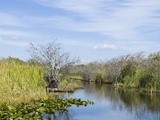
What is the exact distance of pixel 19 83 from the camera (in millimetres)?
30047

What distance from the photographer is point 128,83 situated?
62.1 m

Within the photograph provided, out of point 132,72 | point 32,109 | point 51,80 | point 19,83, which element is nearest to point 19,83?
point 19,83

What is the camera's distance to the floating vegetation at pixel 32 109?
22344 millimetres

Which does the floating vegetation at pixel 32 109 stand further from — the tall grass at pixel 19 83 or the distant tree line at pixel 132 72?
the distant tree line at pixel 132 72

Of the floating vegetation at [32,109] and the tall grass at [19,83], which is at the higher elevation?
the tall grass at [19,83]

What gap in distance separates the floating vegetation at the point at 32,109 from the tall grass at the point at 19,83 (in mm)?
1158

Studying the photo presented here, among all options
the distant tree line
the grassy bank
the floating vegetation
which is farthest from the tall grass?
the distant tree line

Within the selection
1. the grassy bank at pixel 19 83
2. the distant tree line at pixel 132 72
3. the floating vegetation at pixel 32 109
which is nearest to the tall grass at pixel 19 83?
the grassy bank at pixel 19 83

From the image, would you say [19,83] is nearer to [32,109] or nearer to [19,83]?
[19,83]

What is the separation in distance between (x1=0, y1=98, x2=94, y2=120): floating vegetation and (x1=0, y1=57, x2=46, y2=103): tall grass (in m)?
1.16

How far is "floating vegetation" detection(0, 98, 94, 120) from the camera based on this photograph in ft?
73.3

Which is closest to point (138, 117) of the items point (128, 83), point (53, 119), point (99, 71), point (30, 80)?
point (53, 119)

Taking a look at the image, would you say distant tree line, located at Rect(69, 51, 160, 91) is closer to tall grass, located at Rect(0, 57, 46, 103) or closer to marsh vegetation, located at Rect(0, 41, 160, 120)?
marsh vegetation, located at Rect(0, 41, 160, 120)

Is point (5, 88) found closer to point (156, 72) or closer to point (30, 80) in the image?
point (30, 80)
